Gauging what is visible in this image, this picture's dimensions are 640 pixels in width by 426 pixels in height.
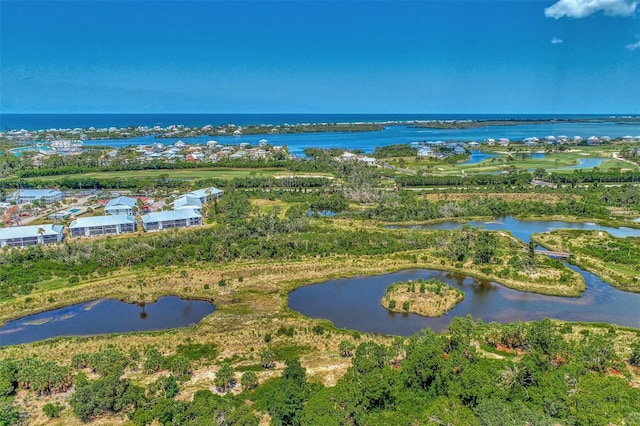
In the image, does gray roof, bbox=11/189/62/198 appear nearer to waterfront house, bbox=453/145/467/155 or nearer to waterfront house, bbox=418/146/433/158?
waterfront house, bbox=418/146/433/158

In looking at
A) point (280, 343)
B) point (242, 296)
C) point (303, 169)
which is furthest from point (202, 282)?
point (303, 169)

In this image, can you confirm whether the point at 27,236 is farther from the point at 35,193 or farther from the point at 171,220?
the point at 35,193

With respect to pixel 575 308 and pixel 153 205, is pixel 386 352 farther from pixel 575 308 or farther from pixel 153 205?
pixel 153 205

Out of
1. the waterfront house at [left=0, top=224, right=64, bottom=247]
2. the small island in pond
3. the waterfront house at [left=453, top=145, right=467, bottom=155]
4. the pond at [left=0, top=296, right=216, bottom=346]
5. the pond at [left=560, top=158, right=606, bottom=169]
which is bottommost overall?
the pond at [left=0, top=296, right=216, bottom=346]

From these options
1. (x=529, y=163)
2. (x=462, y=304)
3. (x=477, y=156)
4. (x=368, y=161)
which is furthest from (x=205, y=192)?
(x=477, y=156)

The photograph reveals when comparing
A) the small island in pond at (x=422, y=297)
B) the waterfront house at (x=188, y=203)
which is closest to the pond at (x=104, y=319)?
the small island in pond at (x=422, y=297)

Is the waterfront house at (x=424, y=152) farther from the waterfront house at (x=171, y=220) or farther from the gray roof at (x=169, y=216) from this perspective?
the gray roof at (x=169, y=216)

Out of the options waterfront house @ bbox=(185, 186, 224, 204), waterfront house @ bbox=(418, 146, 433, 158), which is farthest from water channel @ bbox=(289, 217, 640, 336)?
waterfront house @ bbox=(418, 146, 433, 158)
